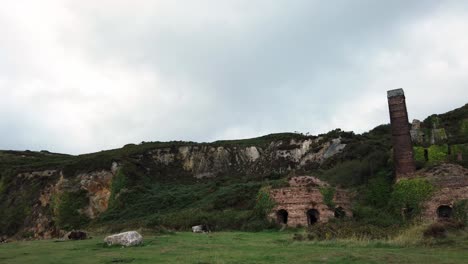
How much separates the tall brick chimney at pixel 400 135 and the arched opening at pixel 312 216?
6.12 m

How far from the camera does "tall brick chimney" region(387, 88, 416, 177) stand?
29.0m

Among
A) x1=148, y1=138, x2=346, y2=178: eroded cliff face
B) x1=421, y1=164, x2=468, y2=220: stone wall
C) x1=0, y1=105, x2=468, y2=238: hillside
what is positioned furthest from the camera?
x1=148, y1=138, x2=346, y2=178: eroded cliff face

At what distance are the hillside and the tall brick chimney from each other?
1.22 m

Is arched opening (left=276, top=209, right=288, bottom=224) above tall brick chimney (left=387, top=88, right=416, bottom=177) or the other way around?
the other way around

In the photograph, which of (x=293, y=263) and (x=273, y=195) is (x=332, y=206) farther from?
(x=293, y=263)

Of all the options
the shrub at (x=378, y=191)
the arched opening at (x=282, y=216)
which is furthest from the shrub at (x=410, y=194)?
the arched opening at (x=282, y=216)

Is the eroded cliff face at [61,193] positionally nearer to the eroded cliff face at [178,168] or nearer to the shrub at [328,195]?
the eroded cliff face at [178,168]

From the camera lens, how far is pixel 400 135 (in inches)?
1156

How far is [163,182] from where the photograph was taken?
5366cm

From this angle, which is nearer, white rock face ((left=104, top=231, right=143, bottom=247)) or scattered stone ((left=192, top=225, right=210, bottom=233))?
white rock face ((left=104, top=231, right=143, bottom=247))

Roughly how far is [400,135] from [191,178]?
107ft

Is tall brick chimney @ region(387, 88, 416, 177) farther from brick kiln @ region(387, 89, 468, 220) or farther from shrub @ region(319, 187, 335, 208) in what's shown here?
shrub @ region(319, 187, 335, 208)

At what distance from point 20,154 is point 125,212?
47.5 m

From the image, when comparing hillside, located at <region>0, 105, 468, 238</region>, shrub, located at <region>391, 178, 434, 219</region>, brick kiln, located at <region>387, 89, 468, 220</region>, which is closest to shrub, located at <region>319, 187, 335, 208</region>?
hillside, located at <region>0, 105, 468, 238</region>
